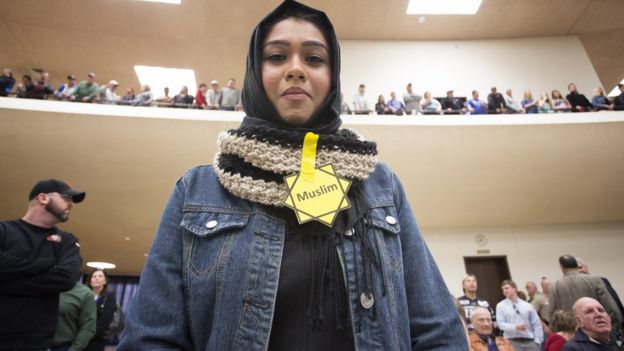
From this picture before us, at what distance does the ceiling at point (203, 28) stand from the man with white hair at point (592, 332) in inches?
344

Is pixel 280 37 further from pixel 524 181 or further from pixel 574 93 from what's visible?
pixel 574 93

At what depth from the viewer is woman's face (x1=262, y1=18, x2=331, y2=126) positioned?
101 centimetres

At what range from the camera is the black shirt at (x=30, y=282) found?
5.90ft

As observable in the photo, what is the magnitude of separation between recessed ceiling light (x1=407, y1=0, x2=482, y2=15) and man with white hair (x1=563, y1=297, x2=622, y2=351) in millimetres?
8793

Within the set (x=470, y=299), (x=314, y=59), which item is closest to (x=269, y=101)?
(x=314, y=59)

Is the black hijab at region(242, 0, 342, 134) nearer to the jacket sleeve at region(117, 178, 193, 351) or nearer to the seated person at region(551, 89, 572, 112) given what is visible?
the jacket sleeve at region(117, 178, 193, 351)

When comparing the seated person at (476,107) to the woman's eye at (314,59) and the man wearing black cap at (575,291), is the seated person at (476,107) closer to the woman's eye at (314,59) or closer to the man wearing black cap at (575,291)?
the man wearing black cap at (575,291)

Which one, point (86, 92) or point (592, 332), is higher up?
point (86, 92)

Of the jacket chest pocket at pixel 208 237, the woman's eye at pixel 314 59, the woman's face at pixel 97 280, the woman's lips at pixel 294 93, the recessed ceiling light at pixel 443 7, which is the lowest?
the woman's face at pixel 97 280

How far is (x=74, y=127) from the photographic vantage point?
6.82 m

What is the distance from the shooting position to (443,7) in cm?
983

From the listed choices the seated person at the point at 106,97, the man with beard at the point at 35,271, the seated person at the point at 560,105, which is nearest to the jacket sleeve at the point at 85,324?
the man with beard at the point at 35,271

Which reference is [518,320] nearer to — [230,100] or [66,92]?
[230,100]

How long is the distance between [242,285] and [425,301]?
0.45 m
